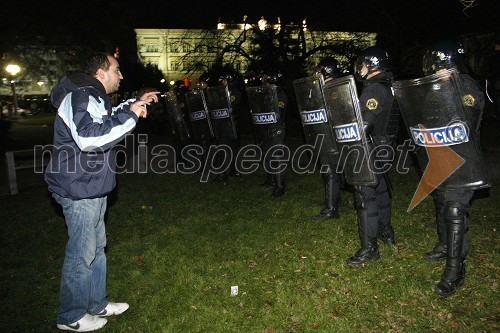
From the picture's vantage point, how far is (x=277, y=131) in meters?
7.48

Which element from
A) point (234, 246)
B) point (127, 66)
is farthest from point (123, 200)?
point (127, 66)

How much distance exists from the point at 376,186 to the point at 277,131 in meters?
3.14

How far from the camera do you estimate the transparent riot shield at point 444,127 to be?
3654 mm

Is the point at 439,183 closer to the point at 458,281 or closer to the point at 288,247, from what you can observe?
the point at 458,281

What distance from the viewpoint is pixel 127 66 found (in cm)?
2653

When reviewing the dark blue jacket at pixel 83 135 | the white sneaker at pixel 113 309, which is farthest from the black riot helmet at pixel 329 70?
the white sneaker at pixel 113 309

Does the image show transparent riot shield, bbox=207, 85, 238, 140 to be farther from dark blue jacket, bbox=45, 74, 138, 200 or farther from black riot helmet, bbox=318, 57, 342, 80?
dark blue jacket, bbox=45, 74, 138, 200

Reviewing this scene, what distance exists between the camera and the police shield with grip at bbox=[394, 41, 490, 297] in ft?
12.0

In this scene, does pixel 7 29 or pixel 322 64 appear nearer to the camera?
pixel 322 64

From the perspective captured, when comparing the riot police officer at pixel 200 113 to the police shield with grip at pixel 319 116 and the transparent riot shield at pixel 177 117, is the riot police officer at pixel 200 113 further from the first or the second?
the police shield with grip at pixel 319 116

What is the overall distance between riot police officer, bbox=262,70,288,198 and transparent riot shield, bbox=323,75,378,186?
274 centimetres

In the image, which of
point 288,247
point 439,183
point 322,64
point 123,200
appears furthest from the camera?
point 123,200

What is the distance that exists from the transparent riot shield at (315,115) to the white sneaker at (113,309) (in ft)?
9.99

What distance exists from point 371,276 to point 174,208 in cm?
401
